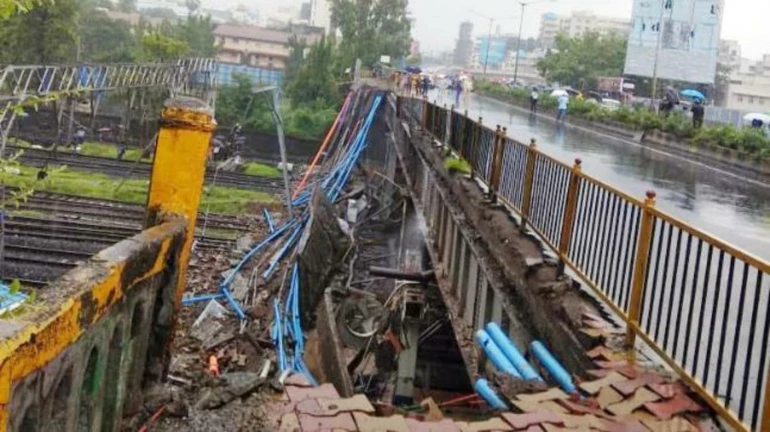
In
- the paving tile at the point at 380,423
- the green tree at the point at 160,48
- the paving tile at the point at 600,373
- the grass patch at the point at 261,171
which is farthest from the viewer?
the green tree at the point at 160,48

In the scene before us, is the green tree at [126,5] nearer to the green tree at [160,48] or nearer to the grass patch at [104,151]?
the green tree at [160,48]

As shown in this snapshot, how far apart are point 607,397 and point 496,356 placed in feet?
6.15

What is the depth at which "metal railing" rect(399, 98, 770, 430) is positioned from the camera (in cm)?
443

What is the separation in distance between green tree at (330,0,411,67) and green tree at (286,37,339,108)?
13.5m

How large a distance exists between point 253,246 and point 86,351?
17.2 metres

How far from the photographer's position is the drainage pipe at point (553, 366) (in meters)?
5.63

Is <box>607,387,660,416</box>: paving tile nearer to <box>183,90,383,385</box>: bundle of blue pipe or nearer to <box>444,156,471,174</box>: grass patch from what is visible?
<box>183,90,383,385</box>: bundle of blue pipe

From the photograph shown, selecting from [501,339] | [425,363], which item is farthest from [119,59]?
[501,339]

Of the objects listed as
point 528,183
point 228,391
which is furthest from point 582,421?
point 528,183

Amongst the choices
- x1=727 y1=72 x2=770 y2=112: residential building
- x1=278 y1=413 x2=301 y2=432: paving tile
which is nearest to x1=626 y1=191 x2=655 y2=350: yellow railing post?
x1=278 y1=413 x2=301 y2=432: paving tile

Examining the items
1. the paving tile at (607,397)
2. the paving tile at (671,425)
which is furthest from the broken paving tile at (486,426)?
the paving tile at (671,425)

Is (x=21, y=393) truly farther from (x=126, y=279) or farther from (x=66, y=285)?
(x=126, y=279)

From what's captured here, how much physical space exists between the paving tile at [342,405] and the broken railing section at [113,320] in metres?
1.04

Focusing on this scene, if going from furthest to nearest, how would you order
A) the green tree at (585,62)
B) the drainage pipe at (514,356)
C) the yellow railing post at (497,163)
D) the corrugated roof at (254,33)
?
the corrugated roof at (254,33) < the green tree at (585,62) < the yellow railing post at (497,163) < the drainage pipe at (514,356)
